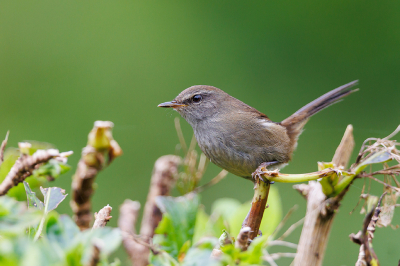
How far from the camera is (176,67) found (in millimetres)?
5961

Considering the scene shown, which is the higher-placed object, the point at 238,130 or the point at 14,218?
the point at 238,130

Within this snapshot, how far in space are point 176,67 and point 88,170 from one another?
4810 millimetres

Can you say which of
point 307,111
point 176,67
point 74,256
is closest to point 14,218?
point 74,256

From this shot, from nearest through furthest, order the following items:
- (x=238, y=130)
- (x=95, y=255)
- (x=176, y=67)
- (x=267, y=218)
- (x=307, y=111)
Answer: (x=95, y=255) < (x=267, y=218) < (x=238, y=130) < (x=307, y=111) < (x=176, y=67)

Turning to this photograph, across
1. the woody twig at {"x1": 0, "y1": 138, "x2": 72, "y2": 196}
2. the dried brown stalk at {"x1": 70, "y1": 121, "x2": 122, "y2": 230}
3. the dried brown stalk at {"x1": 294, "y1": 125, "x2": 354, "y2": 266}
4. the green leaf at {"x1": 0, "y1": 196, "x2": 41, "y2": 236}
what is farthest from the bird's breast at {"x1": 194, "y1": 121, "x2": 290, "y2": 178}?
the green leaf at {"x1": 0, "y1": 196, "x2": 41, "y2": 236}

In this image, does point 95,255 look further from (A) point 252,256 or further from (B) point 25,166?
(B) point 25,166

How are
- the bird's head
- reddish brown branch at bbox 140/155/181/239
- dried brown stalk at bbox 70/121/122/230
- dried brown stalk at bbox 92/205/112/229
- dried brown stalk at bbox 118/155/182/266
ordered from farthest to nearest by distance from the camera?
the bird's head < reddish brown branch at bbox 140/155/181/239 < dried brown stalk at bbox 118/155/182/266 < dried brown stalk at bbox 70/121/122/230 < dried brown stalk at bbox 92/205/112/229

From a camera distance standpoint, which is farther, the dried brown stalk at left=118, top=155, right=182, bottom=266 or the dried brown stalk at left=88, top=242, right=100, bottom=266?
the dried brown stalk at left=118, top=155, right=182, bottom=266

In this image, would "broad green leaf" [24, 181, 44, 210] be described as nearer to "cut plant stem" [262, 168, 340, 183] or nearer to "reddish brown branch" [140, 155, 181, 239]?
"cut plant stem" [262, 168, 340, 183]

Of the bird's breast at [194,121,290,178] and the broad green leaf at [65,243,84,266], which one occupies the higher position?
the bird's breast at [194,121,290,178]

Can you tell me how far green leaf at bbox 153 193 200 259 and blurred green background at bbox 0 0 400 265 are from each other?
3.66 m

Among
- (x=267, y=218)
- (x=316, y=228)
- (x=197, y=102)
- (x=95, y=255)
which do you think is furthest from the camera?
(x=197, y=102)

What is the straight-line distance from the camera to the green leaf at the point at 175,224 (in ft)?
3.08

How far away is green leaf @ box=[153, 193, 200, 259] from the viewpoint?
938 millimetres
